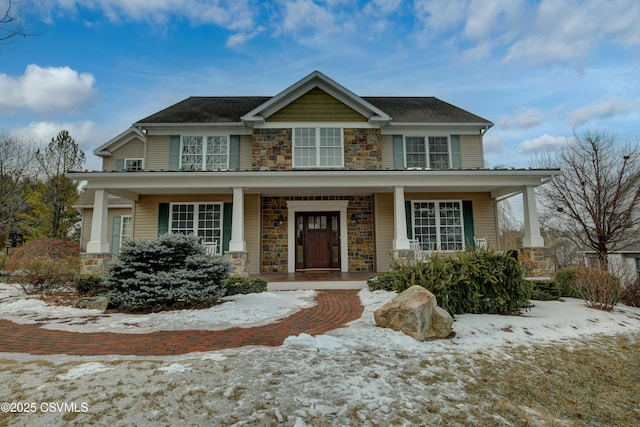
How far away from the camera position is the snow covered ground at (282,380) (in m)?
2.26

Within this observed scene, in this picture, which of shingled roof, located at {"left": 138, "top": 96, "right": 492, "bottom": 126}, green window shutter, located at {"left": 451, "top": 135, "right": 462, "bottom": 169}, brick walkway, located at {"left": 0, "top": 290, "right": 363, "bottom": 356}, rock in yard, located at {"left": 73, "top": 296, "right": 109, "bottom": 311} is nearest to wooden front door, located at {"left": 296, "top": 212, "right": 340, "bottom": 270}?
shingled roof, located at {"left": 138, "top": 96, "right": 492, "bottom": 126}

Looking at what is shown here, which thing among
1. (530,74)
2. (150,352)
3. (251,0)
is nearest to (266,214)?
(251,0)

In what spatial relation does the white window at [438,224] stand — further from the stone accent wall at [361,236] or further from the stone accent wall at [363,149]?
the stone accent wall at [363,149]

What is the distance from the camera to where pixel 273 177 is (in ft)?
30.3

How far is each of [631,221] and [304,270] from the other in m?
11.5

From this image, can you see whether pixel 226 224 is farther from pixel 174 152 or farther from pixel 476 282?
pixel 476 282

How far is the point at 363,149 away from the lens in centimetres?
1123

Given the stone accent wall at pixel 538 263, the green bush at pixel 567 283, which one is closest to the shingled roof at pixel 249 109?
the stone accent wall at pixel 538 263

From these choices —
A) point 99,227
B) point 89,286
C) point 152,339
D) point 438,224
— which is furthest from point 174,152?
point 438,224

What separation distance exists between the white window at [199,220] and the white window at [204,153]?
143 centimetres

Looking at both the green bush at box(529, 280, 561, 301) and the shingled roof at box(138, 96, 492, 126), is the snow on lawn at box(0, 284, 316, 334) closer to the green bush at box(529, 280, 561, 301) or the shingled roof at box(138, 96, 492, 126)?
the green bush at box(529, 280, 561, 301)

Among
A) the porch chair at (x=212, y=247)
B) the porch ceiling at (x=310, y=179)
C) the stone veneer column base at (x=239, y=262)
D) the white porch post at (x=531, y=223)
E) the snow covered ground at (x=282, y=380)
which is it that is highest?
the porch ceiling at (x=310, y=179)

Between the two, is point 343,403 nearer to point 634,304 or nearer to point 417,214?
point 634,304

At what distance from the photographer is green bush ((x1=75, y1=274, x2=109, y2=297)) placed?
284 inches
